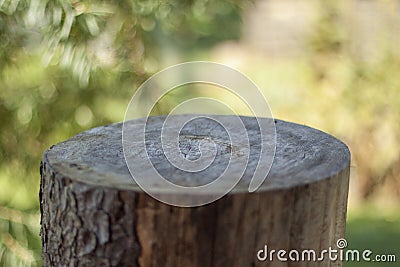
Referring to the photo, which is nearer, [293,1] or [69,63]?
[69,63]

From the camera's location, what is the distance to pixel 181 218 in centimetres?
93

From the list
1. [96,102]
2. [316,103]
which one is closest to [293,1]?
[316,103]

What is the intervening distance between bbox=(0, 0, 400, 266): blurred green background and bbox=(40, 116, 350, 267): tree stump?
108 centimetres

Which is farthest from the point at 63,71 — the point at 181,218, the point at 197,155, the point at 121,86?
the point at 181,218

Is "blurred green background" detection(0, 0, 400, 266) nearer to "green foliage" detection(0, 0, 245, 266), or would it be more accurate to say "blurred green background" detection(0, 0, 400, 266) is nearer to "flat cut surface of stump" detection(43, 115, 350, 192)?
"green foliage" detection(0, 0, 245, 266)

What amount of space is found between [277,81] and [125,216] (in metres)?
3.30

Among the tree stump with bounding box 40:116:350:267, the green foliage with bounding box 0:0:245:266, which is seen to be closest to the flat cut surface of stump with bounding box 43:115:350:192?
the tree stump with bounding box 40:116:350:267

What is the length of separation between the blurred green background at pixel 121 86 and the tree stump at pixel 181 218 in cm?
108

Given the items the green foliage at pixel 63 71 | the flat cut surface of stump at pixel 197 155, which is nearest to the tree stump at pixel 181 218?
the flat cut surface of stump at pixel 197 155

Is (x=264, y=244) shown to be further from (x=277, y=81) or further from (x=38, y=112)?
(x=277, y=81)

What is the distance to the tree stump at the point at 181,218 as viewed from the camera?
0.93m

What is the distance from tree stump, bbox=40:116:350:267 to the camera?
0.93m

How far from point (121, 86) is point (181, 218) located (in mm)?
1371

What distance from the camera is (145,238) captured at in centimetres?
95
